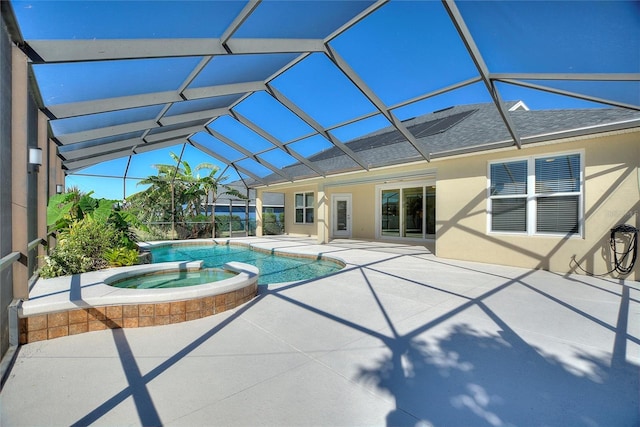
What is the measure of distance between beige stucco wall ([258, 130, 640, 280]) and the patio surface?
241cm

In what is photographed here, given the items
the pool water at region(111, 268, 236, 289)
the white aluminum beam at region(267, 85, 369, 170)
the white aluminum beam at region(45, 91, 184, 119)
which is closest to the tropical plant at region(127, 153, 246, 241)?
the white aluminum beam at region(45, 91, 184, 119)

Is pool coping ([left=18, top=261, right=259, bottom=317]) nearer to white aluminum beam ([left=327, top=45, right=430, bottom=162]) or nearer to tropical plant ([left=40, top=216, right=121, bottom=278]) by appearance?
tropical plant ([left=40, top=216, right=121, bottom=278])

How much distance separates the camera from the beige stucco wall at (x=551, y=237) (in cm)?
627

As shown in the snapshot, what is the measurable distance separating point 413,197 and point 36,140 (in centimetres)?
1277

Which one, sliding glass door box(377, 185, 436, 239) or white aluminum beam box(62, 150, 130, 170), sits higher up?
white aluminum beam box(62, 150, 130, 170)

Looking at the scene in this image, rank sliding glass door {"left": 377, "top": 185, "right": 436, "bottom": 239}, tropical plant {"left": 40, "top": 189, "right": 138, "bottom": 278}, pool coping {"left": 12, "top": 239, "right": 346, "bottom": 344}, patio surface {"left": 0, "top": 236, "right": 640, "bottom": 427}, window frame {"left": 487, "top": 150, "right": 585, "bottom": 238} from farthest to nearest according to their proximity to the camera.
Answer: sliding glass door {"left": 377, "top": 185, "right": 436, "bottom": 239}, window frame {"left": 487, "top": 150, "right": 585, "bottom": 238}, tropical plant {"left": 40, "top": 189, "right": 138, "bottom": 278}, pool coping {"left": 12, "top": 239, "right": 346, "bottom": 344}, patio surface {"left": 0, "top": 236, "right": 640, "bottom": 427}

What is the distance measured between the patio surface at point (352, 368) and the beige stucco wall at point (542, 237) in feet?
7.91

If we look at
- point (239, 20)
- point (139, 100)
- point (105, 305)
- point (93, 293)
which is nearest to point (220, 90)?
point (139, 100)

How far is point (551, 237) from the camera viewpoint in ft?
23.7

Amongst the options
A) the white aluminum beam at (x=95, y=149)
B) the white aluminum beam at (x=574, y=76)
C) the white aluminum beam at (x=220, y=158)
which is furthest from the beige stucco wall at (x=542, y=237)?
the white aluminum beam at (x=95, y=149)

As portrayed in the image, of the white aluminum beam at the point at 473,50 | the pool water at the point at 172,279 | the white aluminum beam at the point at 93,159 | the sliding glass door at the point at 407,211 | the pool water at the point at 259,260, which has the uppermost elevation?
the white aluminum beam at the point at 473,50

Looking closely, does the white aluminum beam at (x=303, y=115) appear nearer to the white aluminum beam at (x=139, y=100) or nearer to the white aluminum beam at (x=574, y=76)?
the white aluminum beam at (x=139, y=100)

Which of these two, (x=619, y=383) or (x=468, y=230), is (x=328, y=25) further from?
(x=468, y=230)

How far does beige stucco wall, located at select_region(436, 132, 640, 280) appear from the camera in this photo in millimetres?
6266
